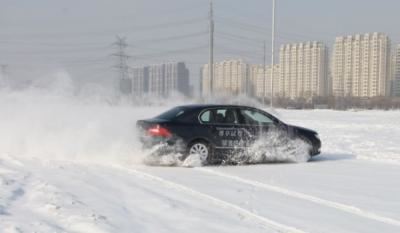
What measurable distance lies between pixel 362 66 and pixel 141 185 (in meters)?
89.7

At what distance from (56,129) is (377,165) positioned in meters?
7.99

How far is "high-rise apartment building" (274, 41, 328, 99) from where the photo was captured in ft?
280

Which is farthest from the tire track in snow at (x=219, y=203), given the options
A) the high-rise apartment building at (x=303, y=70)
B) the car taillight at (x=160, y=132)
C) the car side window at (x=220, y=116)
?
the high-rise apartment building at (x=303, y=70)

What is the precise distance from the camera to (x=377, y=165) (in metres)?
11.9

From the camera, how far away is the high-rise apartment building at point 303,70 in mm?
85375

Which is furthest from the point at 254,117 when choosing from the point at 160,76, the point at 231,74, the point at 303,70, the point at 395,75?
the point at 395,75

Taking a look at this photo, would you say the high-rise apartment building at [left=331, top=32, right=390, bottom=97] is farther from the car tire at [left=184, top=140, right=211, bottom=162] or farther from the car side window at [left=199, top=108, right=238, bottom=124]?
the car tire at [left=184, top=140, right=211, bottom=162]

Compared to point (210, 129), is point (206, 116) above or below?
above

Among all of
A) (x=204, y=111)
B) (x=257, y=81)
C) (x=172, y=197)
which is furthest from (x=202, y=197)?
(x=257, y=81)

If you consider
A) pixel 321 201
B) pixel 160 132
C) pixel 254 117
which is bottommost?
pixel 321 201

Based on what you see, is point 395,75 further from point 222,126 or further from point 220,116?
point 222,126

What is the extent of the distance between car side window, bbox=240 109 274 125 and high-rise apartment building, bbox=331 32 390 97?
3138 inches

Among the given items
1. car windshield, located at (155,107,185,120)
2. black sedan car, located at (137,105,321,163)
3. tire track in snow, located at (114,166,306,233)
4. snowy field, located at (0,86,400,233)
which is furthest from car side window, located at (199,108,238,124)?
tire track in snow, located at (114,166,306,233)

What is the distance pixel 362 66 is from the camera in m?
92.0
